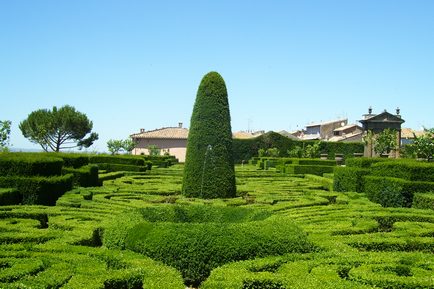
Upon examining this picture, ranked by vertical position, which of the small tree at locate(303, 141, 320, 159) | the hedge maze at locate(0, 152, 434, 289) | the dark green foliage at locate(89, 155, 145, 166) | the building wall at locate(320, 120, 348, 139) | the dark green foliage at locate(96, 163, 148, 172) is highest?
the building wall at locate(320, 120, 348, 139)

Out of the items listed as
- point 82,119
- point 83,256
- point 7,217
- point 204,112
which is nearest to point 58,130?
point 82,119

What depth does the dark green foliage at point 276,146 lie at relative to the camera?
187 feet

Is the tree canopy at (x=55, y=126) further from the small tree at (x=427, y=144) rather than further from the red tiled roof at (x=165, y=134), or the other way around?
the small tree at (x=427, y=144)

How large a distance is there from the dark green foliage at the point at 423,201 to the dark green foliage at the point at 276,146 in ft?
141

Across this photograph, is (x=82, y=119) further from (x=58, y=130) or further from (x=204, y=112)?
(x=204, y=112)

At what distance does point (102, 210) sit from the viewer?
426 inches

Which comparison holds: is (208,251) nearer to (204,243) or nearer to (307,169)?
(204,243)

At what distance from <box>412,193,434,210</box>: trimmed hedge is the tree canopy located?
163ft

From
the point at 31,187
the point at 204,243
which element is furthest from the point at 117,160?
the point at 204,243

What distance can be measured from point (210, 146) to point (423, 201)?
6.54 meters

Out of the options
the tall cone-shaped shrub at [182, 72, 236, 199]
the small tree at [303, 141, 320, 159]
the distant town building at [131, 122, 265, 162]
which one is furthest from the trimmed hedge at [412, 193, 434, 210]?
the distant town building at [131, 122, 265, 162]

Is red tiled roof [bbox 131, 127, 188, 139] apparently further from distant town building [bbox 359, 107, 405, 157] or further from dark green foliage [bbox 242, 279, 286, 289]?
dark green foliage [bbox 242, 279, 286, 289]

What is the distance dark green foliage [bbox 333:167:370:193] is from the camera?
18.0 m

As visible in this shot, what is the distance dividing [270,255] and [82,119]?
56.5 metres
